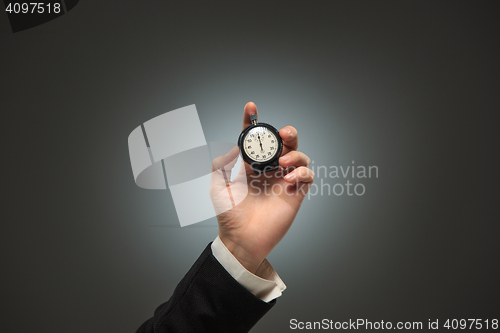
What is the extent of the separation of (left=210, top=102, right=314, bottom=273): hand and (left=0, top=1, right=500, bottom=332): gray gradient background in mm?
1169

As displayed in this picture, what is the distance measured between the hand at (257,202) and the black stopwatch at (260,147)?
5 centimetres

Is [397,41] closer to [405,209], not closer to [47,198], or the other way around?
[405,209]

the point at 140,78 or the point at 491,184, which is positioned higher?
the point at 140,78

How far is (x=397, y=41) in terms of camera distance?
263cm

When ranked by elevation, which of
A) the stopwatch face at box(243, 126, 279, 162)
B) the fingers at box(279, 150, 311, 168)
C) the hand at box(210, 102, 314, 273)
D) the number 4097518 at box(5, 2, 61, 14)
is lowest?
the hand at box(210, 102, 314, 273)

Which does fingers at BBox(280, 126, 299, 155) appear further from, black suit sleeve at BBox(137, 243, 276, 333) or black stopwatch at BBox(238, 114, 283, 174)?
black suit sleeve at BBox(137, 243, 276, 333)

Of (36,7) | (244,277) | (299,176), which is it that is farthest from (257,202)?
(36,7)

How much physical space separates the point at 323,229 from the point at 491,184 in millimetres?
1548

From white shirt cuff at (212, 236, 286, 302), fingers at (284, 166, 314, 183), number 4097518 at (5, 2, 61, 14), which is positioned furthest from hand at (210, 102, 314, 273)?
number 4097518 at (5, 2, 61, 14)

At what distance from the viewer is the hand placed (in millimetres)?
1297

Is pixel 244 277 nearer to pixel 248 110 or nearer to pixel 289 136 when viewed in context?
pixel 289 136

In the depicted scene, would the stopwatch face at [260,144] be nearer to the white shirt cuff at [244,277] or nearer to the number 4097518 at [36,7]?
the white shirt cuff at [244,277]

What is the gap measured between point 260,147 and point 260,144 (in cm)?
2

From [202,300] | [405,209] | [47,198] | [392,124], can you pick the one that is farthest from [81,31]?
[405,209]
